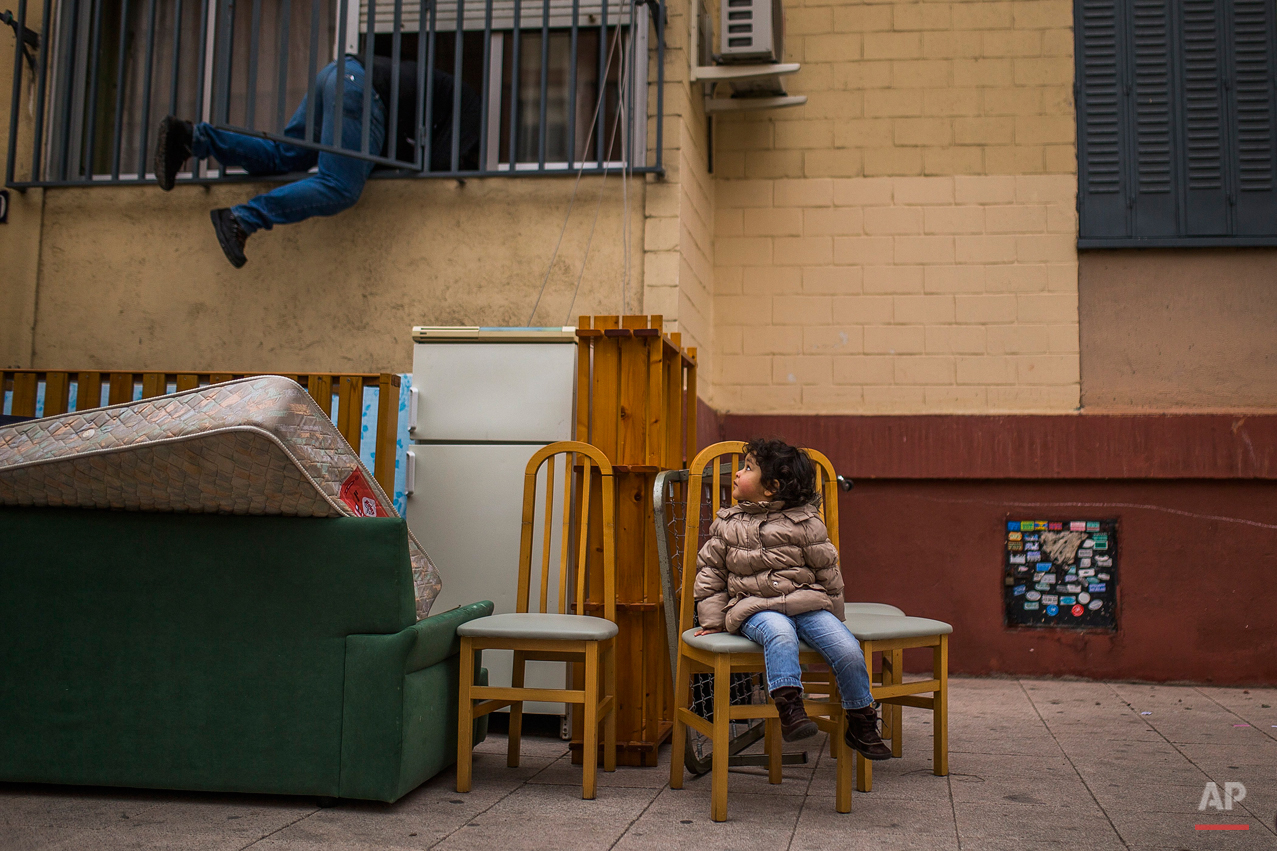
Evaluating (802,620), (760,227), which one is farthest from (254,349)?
(802,620)

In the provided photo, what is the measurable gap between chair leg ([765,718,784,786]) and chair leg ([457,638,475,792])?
930 millimetres

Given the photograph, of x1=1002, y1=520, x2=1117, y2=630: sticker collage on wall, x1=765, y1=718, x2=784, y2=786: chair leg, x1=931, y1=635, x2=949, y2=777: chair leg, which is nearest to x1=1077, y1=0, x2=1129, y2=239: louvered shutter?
x1=1002, y1=520, x2=1117, y2=630: sticker collage on wall

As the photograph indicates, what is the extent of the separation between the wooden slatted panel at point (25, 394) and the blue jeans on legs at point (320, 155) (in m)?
1.11

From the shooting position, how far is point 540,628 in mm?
3100

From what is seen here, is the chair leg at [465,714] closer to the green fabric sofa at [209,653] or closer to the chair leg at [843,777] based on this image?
the green fabric sofa at [209,653]

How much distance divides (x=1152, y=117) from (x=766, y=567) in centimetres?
391

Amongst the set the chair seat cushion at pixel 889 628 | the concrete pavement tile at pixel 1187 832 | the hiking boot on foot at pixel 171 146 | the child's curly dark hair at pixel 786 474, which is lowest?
the concrete pavement tile at pixel 1187 832

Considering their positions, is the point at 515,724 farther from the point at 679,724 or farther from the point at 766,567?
the point at 766,567

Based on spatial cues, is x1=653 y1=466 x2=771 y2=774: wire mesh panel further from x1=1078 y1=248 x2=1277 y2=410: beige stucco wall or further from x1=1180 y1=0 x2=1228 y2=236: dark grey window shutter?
x1=1180 y1=0 x2=1228 y2=236: dark grey window shutter

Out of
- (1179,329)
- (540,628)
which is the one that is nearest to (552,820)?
(540,628)

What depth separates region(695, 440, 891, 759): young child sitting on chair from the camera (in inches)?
114

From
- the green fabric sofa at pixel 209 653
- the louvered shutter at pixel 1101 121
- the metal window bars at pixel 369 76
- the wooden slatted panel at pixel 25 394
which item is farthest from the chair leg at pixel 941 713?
the wooden slatted panel at pixel 25 394

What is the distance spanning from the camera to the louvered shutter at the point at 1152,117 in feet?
17.9

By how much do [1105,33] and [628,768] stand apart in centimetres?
457
